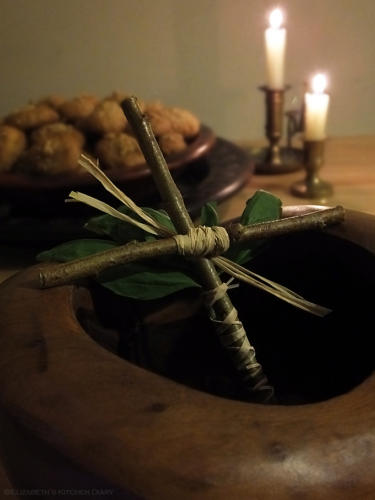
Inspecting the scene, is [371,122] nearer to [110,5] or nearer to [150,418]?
[110,5]

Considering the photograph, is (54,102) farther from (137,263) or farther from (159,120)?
(137,263)

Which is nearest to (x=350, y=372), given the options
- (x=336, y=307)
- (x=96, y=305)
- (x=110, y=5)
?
(x=336, y=307)

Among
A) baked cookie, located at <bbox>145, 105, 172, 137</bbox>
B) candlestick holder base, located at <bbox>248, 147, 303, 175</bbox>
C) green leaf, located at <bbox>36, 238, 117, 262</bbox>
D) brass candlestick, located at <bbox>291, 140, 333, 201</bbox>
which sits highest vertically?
green leaf, located at <bbox>36, 238, 117, 262</bbox>

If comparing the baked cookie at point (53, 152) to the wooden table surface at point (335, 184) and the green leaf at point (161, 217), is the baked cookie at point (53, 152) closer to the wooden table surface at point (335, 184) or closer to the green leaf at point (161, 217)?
the wooden table surface at point (335, 184)

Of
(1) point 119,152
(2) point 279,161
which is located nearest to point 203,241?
(1) point 119,152

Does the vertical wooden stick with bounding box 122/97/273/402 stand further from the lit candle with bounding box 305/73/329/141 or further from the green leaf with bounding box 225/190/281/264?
the lit candle with bounding box 305/73/329/141

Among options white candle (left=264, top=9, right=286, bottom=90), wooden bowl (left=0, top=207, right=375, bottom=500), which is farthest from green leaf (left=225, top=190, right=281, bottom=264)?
white candle (left=264, top=9, right=286, bottom=90)
